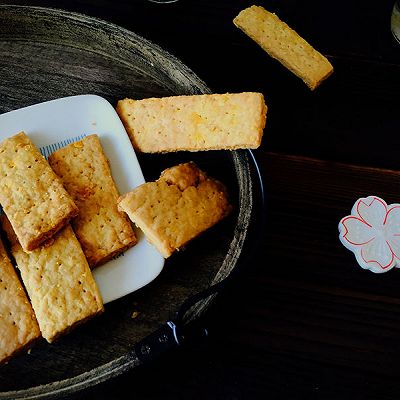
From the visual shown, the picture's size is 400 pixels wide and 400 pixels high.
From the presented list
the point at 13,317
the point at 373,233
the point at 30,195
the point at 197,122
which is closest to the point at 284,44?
the point at 197,122

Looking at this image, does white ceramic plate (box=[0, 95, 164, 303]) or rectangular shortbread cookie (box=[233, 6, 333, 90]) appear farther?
rectangular shortbread cookie (box=[233, 6, 333, 90])

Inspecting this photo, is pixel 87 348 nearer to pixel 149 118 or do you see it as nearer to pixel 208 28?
pixel 149 118

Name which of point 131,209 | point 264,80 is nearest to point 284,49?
point 264,80

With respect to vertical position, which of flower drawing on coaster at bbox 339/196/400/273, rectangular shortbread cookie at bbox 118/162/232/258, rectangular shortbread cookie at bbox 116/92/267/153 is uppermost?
rectangular shortbread cookie at bbox 116/92/267/153

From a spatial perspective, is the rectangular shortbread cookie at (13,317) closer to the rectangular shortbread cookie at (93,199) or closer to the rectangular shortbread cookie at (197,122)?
the rectangular shortbread cookie at (93,199)

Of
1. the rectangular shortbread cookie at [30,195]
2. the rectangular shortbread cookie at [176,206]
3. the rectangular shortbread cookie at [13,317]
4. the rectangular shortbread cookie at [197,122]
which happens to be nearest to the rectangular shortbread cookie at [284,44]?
the rectangular shortbread cookie at [197,122]

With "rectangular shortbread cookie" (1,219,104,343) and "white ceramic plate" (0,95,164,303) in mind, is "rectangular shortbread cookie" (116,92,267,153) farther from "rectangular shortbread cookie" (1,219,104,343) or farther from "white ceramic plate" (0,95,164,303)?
"rectangular shortbread cookie" (1,219,104,343)

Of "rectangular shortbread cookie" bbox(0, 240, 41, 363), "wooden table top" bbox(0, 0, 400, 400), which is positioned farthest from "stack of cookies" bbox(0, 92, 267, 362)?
"wooden table top" bbox(0, 0, 400, 400)

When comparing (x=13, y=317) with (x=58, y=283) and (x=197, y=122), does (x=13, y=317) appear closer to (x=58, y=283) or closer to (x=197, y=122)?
(x=58, y=283)
